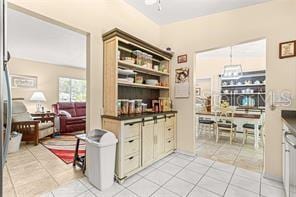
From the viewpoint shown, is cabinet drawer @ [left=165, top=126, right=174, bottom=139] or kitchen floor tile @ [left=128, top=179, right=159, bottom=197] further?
cabinet drawer @ [left=165, top=126, right=174, bottom=139]

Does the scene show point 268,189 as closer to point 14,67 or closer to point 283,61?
point 283,61

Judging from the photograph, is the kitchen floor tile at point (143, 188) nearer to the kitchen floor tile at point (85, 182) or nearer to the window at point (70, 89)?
the kitchen floor tile at point (85, 182)

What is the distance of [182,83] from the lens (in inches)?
137

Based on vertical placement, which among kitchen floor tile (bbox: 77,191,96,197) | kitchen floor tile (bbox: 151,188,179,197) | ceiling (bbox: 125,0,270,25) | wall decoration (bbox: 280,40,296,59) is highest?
ceiling (bbox: 125,0,270,25)

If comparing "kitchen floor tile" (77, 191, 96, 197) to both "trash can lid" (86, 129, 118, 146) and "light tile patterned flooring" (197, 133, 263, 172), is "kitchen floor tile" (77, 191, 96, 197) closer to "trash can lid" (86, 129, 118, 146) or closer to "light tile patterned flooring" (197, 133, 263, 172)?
"trash can lid" (86, 129, 118, 146)

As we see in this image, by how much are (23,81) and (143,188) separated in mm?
5627

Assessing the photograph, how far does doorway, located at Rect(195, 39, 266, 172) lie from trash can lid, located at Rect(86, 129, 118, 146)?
7.00 ft

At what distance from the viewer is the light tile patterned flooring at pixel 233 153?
299 centimetres

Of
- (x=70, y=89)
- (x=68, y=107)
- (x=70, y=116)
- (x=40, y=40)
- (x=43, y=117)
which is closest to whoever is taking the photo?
(x=40, y=40)

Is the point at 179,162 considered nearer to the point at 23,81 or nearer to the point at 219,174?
the point at 219,174

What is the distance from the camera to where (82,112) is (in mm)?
6434

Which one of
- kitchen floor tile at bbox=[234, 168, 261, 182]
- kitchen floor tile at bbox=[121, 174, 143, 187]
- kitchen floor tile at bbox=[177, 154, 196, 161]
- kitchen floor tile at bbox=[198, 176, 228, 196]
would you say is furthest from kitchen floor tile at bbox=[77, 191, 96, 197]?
kitchen floor tile at bbox=[234, 168, 261, 182]

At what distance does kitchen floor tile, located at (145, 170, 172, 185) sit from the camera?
7.57 feet

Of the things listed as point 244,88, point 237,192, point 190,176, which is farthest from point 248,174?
point 244,88
